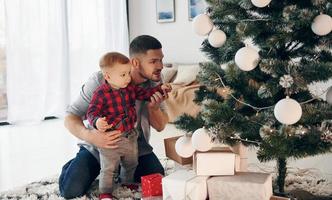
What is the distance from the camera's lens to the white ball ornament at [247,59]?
1.48 metres

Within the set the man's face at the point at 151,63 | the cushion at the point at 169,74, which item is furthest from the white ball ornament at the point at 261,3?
the cushion at the point at 169,74

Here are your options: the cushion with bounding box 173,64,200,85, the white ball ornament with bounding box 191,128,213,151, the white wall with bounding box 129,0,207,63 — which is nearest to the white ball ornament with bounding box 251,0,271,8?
the white ball ornament with bounding box 191,128,213,151

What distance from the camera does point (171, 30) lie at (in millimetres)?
5422

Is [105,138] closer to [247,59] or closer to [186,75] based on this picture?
[247,59]

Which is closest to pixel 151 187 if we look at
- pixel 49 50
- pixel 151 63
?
pixel 151 63

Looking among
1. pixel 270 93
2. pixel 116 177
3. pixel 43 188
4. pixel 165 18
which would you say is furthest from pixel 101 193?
pixel 165 18

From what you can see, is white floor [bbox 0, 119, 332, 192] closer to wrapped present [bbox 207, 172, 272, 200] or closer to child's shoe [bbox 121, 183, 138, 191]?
wrapped present [bbox 207, 172, 272, 200]

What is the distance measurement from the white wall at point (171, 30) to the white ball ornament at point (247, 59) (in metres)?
3.54

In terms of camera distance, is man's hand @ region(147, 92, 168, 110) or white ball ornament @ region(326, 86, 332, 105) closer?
white ball ornament @ region(326, 86, 332, 105)

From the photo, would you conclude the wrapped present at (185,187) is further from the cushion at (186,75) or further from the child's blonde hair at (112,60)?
the cushion at (186,75)

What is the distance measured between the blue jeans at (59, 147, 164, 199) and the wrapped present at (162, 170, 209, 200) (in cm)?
51

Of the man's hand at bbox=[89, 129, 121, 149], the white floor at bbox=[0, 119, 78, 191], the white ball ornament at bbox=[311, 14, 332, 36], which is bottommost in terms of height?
the white floor at bbox=[0, 119, 78, 191]

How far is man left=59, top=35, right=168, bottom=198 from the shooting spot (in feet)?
6.41

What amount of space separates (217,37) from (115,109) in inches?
24.0
